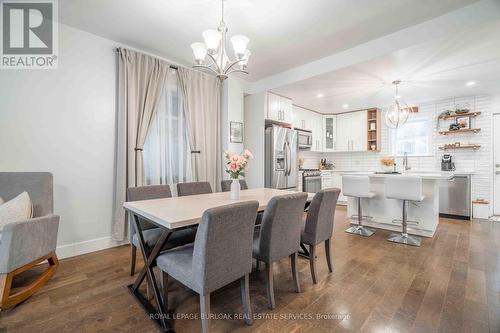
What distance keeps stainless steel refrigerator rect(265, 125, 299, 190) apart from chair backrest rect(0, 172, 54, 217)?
10.4 feet

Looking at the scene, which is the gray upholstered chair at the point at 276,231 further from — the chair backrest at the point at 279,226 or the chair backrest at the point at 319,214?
the chair backrest at the point at 319,214

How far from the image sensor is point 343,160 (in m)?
6.39

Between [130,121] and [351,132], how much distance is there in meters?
5.27

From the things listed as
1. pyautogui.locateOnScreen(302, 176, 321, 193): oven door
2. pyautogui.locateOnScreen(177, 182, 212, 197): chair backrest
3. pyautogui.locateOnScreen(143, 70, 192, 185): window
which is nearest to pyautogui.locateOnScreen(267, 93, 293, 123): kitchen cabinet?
pyautogui.locateOnScreen(302, 176, 321, 193): oven door

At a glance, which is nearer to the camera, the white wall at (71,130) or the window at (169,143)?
the white wall at (71,130)

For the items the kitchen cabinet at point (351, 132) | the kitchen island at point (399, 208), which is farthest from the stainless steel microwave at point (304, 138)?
the kitchen island at point (399, 208)

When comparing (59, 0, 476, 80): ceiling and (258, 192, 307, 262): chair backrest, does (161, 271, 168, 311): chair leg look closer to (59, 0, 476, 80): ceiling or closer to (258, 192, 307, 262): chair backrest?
(258, 192, 307, 262): chair backrest

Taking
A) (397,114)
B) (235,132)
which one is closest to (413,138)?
(397,114)

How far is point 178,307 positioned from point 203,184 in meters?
1.43

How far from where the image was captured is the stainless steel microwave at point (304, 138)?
5230 mm

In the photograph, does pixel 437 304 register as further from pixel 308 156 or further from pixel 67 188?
pixel 308 156

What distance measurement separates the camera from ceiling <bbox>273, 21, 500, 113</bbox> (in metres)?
2.63

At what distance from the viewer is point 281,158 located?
→ 443 centimetres

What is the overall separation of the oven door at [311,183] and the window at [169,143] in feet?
9.19
